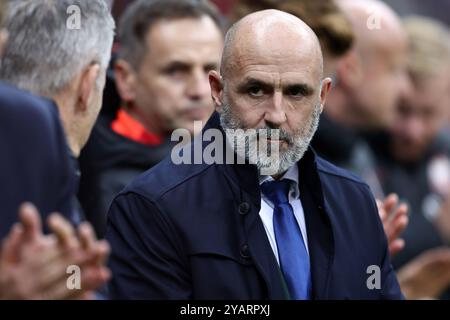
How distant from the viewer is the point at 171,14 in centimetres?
573

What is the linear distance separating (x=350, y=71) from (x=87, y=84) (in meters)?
2.68

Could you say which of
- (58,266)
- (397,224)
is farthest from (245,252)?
(397,224)

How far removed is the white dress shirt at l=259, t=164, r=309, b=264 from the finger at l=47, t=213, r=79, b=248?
86 centimetres

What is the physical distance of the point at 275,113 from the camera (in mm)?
3936

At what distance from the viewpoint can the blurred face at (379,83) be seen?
701 centimetres

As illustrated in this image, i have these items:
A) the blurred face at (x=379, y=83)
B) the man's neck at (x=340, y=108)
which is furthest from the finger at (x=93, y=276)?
the blurred face at (x=379, y=83)

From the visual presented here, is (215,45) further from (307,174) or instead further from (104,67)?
(307,174)

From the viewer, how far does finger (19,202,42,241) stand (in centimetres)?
309

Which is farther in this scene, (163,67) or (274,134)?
(163,67)

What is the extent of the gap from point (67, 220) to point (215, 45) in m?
2.37

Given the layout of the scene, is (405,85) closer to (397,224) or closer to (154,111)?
(154,111)

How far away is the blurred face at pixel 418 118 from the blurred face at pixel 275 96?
417 cm

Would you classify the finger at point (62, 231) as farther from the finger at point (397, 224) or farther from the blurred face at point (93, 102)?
the finger at point (397, 224)

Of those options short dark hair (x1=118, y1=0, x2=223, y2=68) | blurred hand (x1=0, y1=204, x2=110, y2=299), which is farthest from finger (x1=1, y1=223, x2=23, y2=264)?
short dark hair (x1=118, y1=0, x2=223, y2=68)
